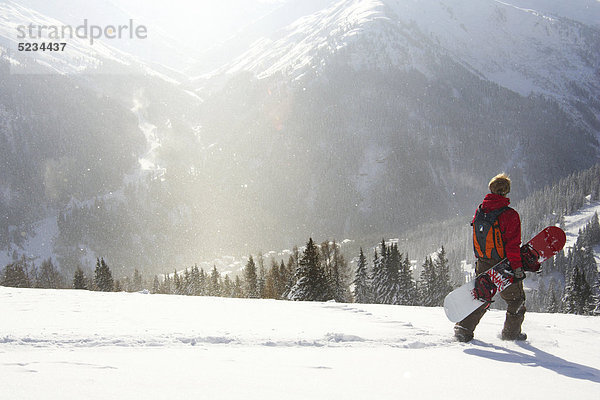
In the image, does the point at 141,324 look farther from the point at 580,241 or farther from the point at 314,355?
the point at 580,241

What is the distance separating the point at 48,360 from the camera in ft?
14.6

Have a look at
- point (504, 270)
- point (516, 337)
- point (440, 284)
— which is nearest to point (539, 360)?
point (516, 337)

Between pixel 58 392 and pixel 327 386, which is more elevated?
pixel 58 392

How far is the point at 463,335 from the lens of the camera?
282 inches

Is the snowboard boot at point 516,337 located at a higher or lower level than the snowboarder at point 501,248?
lower

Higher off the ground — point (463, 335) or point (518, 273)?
point (518, 273)

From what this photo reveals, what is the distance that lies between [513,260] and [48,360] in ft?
23.2

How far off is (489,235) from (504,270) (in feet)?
2.19

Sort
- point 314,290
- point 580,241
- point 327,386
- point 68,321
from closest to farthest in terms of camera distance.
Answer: point 327,386 < point 68,321 < point 314,290 < point 580,241

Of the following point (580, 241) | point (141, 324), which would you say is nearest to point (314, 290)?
point (141, 324)

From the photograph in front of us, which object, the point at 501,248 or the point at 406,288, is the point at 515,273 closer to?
the point at 501,248

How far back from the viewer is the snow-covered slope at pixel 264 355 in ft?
12.3

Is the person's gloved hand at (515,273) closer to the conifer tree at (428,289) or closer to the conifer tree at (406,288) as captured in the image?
the conifer tree at (406,288)

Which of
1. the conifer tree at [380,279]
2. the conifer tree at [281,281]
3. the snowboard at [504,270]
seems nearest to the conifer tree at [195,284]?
the conifer tree at [281,281]
